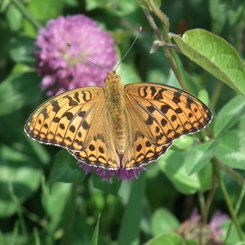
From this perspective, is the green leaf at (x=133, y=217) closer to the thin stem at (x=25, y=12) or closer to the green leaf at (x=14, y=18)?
the thin stem at (x=25, y=12)

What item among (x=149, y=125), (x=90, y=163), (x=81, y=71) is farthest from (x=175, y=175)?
(x=81, y=71)

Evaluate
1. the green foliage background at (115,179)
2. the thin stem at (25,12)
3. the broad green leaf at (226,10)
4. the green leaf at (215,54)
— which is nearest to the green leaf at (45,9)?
the green foliage background at (115,179)

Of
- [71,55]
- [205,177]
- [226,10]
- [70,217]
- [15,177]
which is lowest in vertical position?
[15,177]

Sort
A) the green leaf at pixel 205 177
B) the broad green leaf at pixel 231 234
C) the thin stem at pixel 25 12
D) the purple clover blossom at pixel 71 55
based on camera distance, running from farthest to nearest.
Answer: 1. the thin stem at pixel 25 12
2. the purple clover blossom at pixel 71 55
3. the broad green leaf at pixel 231 234
4. the green leaf at pixel 205 177

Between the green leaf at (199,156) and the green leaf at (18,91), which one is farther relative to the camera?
the green leaf at (18,91)

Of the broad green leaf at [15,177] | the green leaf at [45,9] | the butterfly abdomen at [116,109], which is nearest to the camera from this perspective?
the butterfly abdomen at [116,109]

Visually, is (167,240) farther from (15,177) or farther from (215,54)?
(15,177)

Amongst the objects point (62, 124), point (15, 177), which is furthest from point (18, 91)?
point (62, 124)
